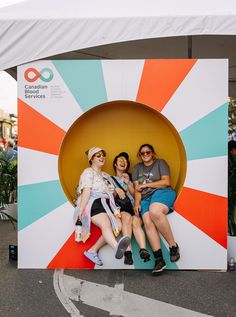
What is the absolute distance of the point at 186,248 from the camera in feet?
12.6

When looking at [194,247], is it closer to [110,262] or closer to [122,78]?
[110,262]

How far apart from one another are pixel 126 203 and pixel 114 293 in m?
1.05

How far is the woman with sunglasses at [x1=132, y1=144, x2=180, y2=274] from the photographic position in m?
3.73

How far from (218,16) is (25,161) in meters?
2.55

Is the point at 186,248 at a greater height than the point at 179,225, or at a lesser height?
lesser

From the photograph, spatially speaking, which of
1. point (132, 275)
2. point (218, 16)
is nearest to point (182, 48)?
point (218, 16)

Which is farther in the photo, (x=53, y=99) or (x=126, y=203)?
(x=126, y=203)

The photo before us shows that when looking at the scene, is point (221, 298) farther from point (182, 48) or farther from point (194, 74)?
point (182, 48)

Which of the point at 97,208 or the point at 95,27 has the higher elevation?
the point at 95,27

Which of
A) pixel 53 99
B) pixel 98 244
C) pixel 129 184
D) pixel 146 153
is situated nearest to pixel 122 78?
pixel 53 99

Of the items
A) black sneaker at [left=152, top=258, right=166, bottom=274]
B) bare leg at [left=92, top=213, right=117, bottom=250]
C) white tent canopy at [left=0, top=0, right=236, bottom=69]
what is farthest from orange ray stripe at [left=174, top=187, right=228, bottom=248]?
white tent canopy at [left=0, top=0, right=236, bottom=69]

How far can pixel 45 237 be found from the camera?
12.7 feet

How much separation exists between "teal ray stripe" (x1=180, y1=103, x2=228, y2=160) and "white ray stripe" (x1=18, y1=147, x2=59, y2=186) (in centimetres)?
145

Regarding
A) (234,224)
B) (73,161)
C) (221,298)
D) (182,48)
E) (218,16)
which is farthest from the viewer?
(182,48)
